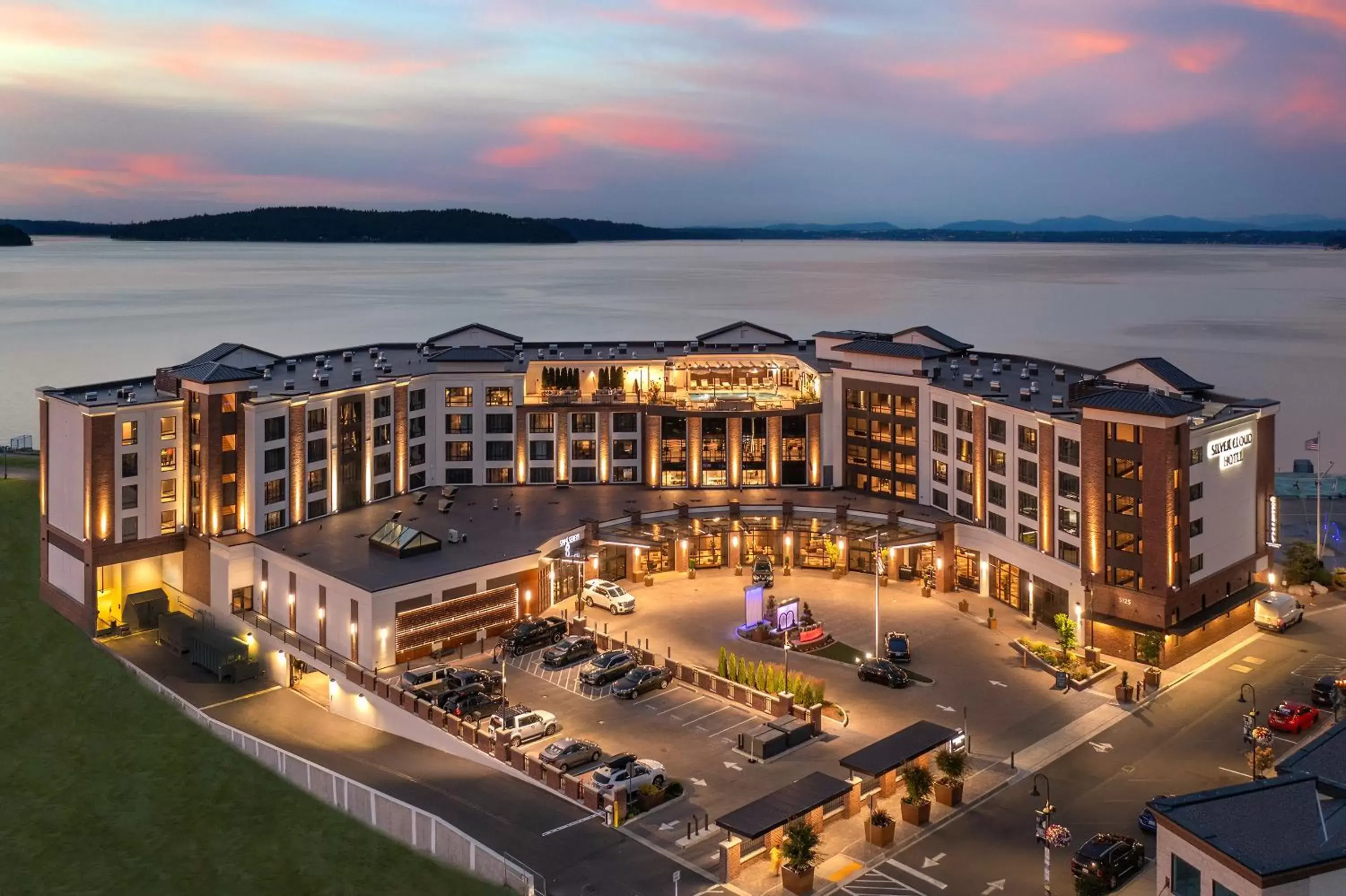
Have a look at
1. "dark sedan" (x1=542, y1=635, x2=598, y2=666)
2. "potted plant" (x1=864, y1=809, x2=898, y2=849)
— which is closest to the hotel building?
"dark sedan" (x1=542, y1=635, x2=598, y2=666)

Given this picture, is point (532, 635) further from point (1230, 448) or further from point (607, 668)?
point (1230, 448)

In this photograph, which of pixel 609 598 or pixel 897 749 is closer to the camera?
pixel 897 749

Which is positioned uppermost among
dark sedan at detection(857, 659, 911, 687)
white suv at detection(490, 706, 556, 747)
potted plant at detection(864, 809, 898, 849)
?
dark sedan at detection(857, 659, 911, 687)

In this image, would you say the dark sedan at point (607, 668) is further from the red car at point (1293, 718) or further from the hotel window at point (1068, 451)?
the red car at point (1293, 718)

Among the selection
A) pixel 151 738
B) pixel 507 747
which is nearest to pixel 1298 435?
pixel 507 747

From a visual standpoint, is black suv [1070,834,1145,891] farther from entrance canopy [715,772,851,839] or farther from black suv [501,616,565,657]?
black suv [501,616,565,657]

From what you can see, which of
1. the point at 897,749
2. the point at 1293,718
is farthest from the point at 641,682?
the point at 1293,718

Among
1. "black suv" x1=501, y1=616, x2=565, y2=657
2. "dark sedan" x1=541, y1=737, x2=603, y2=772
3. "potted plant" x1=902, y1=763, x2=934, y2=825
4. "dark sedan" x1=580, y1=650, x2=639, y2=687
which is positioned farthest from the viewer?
"black suv" x1=501, y1=616, x2=565, y2=657
